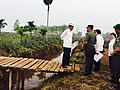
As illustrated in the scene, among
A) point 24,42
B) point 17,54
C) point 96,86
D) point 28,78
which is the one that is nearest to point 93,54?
point 96,86

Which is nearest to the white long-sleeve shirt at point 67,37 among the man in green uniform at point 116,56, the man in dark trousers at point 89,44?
the man in dark trousers at point 89,44

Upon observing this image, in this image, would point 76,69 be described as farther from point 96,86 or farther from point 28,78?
point 28,78

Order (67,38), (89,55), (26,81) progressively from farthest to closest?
(26,81), (67,38), (89,55)

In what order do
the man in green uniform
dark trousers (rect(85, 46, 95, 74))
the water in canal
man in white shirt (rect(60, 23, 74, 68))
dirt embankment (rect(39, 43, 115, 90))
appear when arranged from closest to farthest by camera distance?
the man in green uniform < dirt embankment (rect(39, 43, 115, 90)) < dark trousers (rect(85, 46, 95, 74)) < man in white shirt (rect(60, 23, 74, 68)) < the water in canal

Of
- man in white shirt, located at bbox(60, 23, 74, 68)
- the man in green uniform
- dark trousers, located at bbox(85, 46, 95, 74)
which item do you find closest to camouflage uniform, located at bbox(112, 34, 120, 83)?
the man in green uniform

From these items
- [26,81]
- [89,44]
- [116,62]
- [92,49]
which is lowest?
[26,81]

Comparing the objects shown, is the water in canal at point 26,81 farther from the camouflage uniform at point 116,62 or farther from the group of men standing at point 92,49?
the camouflage uniform at point 116,62

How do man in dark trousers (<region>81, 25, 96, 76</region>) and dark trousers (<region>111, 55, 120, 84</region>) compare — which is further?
man in dark trousers (<region>81, 25, 96, 76</region>)

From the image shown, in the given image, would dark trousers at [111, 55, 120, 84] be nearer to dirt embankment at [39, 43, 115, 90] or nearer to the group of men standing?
the group of men standing

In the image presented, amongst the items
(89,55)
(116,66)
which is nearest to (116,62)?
(116,66)

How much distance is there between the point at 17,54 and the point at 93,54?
9.58 meters

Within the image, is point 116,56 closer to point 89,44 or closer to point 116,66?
point 116,66

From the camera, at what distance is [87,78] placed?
9023 mm

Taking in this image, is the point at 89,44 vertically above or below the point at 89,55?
above
